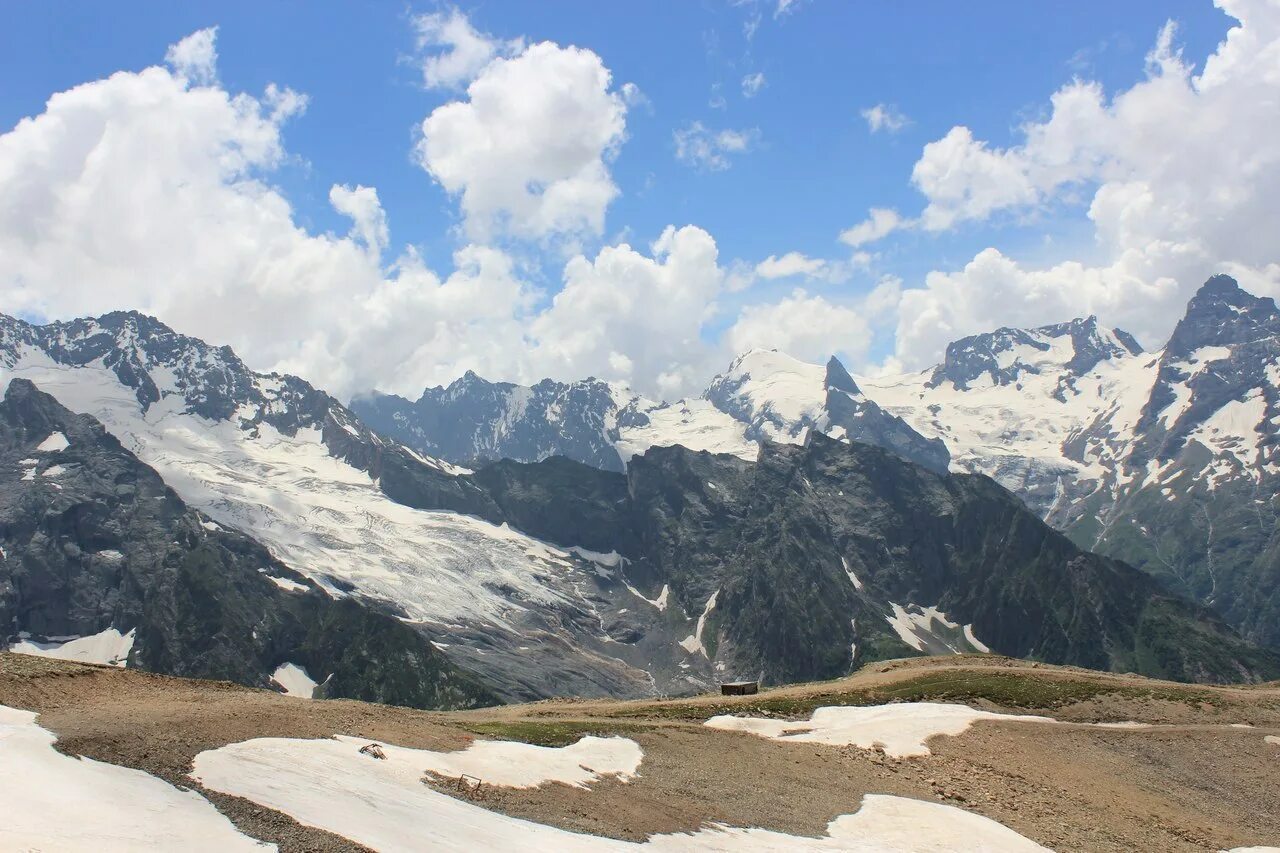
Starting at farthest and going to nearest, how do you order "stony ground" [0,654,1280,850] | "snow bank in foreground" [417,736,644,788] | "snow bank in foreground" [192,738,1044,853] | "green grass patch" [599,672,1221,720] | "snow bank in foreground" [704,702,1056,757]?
"green grass patch" [599,672,1221,720], "snow bank in foreground" [704,702,1056,757], "snow bank in foreground" [417,736,644,788], "stony ground" [0,654,1280,850], "snow bank in foreground" [192,738,1044,853]

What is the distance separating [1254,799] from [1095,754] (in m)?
9.50

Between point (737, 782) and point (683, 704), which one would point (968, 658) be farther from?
point (737, 782)

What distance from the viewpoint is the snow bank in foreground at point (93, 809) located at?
24.9 metres

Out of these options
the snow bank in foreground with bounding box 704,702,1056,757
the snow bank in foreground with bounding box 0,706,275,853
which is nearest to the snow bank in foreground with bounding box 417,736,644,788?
the snow bank in foreground with bounding box 0,706,275,853

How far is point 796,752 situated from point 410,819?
33882mm

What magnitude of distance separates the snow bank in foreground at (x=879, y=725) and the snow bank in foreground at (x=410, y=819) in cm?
1750

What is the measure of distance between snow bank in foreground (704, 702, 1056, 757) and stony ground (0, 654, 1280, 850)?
1.67 metres

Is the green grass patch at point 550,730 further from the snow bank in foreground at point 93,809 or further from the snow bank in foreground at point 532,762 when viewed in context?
the snow bank in foreground at point 93,809

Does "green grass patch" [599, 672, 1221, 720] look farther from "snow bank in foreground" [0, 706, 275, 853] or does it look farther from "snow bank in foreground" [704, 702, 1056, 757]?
"snow bank in foreground" [0, 706, 275, 853]

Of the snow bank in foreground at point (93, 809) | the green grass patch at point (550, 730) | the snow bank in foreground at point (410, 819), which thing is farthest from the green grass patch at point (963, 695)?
the snow bank in foreground at point (93, 809)

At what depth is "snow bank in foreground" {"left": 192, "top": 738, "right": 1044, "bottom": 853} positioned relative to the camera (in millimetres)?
31609

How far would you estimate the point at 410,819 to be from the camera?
33125 mm

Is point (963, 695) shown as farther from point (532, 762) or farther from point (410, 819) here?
point (410, 819)

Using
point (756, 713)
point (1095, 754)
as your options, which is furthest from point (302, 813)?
point (1095, 754)
